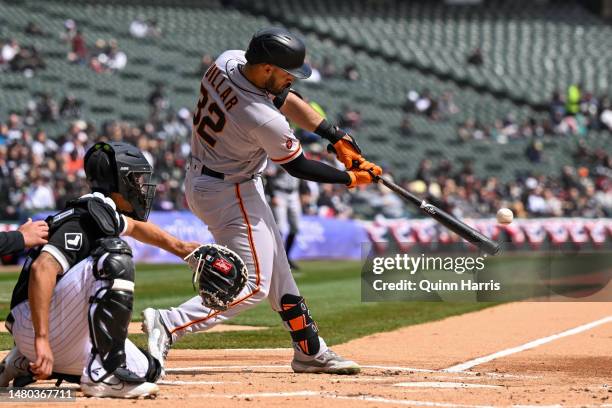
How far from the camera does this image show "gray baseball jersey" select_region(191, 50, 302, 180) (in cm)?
612

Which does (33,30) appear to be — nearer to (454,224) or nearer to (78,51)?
(78,51)

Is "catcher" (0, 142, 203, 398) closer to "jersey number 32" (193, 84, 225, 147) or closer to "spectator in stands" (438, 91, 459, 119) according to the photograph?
"jersey number 32" (193, 84, 225, 147)

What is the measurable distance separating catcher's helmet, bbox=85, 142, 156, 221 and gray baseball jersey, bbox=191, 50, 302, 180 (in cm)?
86

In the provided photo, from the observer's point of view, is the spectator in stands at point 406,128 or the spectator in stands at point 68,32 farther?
the spectator in stands at point 406,128

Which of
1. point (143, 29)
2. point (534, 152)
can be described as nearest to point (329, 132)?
point (534, 152)

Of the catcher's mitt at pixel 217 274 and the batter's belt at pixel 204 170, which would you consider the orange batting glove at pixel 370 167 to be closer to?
the batter's belt at pixel 204 170

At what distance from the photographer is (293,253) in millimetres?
20812

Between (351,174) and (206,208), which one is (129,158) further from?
(351,174)

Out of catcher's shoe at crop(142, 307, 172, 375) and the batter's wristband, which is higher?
the batter's wristband

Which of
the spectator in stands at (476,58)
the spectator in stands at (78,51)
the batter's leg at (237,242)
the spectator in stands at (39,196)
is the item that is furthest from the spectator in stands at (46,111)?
the batter's leg at (237,242)

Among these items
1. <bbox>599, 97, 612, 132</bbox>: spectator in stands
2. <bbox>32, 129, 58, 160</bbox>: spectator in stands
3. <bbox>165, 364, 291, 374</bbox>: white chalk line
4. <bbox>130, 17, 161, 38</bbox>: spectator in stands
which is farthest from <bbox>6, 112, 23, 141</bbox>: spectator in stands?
<bbox>599, 97, 612, 132</bbox>: spectator in stands

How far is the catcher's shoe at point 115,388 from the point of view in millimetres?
5195

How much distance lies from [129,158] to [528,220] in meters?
19.6

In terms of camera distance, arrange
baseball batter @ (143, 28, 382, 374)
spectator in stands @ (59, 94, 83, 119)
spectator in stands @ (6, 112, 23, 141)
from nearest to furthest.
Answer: baseball batter @ (143, 28, 382, 374) < spectator in stands @ (6, 112, 23, 141) < spectator in stands @ (59, 94, 83, 119)
